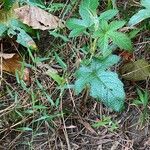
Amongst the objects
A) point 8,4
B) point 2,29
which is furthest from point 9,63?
point 8,4

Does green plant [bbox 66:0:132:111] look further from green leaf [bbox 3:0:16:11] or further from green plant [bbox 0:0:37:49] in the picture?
green leaf [bbox 3:0:16:11]

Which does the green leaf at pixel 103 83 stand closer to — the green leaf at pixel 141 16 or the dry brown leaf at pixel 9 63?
the green leaf at pixel 141 16

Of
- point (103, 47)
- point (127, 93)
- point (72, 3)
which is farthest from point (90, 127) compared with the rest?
point (72, 3)

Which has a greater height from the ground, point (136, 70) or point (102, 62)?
point (102, 62)

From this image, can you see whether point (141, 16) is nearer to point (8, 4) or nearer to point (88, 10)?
point (88, 10)

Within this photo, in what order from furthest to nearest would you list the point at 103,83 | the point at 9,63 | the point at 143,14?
the point at 9,63
the point at 143,14
the point at 103,83

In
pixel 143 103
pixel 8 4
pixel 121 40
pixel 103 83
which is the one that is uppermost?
pixel 8 4
